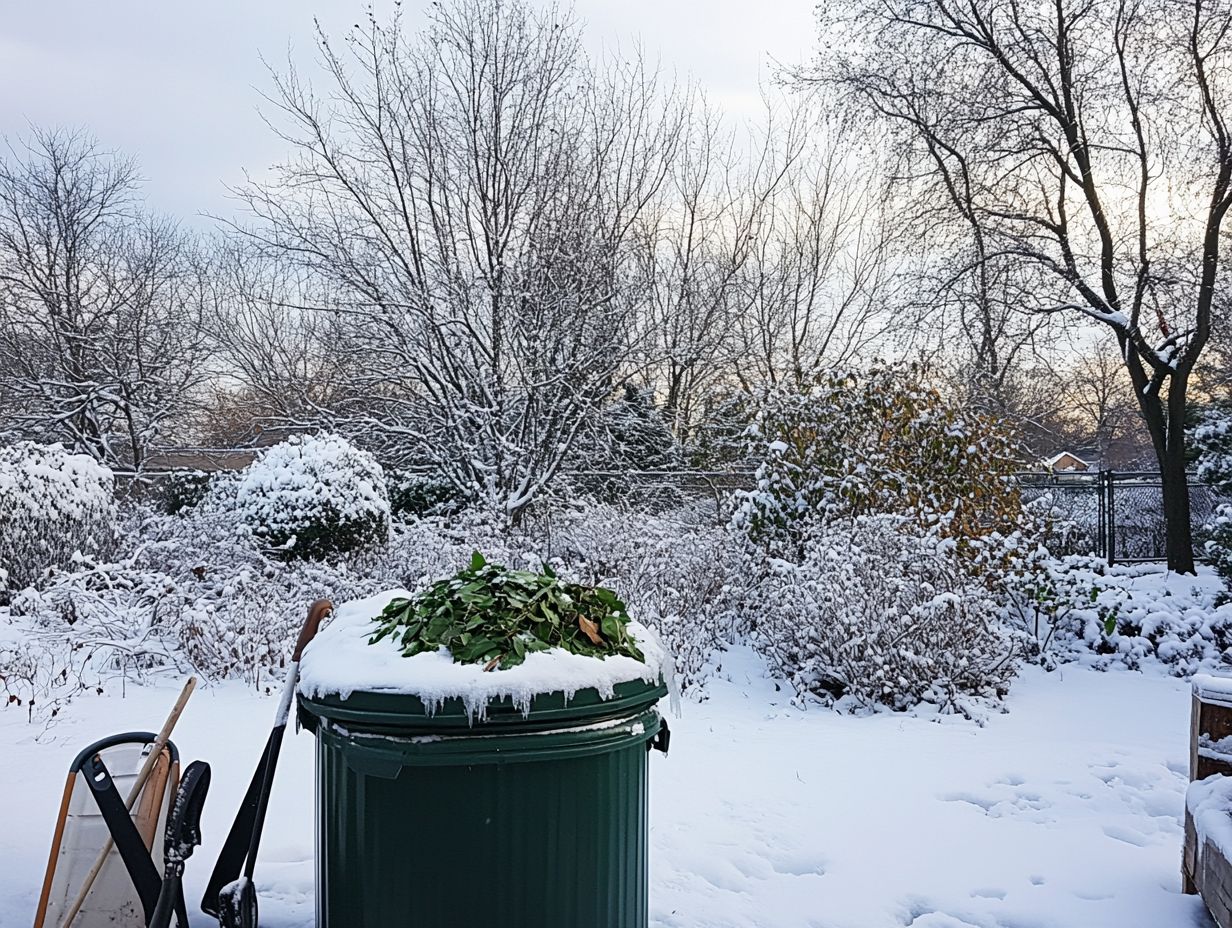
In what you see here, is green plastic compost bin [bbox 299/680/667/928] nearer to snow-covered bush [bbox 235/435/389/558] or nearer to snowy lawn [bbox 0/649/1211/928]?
snowy lawn [bbox 0/649/1211/928]

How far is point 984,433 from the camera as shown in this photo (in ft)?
25.2

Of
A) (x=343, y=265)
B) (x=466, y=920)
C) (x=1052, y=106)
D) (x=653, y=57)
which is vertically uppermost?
(x=653, y=57)

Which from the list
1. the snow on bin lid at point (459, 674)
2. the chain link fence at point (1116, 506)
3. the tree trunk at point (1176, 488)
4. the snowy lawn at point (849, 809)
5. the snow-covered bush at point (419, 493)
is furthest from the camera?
the chain link fence at point (1116, 506)

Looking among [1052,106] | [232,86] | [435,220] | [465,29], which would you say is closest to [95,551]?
[435,220]

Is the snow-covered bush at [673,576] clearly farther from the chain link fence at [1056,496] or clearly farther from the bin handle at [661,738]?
the bin handle at [661,738]

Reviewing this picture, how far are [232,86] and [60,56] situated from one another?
4120 mm

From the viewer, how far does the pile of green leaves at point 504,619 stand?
229 cm

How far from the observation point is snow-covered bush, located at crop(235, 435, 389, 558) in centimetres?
802

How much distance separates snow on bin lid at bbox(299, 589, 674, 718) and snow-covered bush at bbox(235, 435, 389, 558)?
584cm

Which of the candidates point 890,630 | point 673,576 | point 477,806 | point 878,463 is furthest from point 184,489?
point 477,806

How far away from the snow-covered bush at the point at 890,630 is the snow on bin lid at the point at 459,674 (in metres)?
3.58

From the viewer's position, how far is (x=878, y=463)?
7527mm

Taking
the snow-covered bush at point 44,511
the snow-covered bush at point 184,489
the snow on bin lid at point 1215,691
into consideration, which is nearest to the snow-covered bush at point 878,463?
the snow on bin lid at point 1215,691

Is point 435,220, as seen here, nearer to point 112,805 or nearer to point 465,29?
point 465,29
